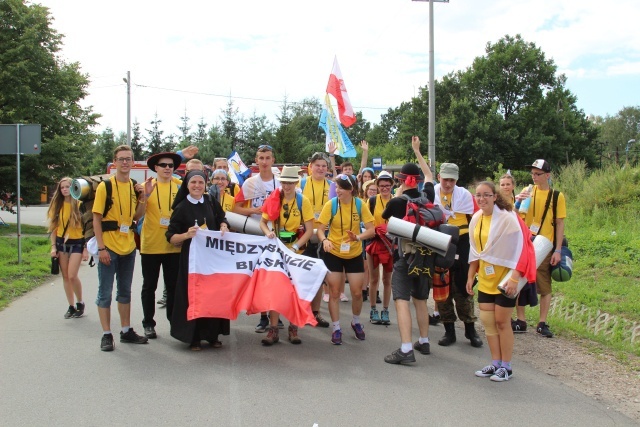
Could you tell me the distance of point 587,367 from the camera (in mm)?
5883

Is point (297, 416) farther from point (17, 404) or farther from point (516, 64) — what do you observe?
point (516, 64)

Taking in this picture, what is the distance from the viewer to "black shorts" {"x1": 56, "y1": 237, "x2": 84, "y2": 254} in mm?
7984

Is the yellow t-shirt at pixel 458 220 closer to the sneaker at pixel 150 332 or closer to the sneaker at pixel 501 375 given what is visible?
the sneaker at pixel 501 375

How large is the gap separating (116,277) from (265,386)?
2.26 meters

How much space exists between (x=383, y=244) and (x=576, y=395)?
127 inches

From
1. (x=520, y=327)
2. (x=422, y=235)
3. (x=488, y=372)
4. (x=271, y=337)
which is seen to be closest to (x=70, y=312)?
(x=271, y=337)

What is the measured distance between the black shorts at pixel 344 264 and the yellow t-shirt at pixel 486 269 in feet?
5.19

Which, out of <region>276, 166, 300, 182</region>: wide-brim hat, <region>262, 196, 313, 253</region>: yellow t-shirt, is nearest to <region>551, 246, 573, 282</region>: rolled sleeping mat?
<region>262, 196, 313, 253</region>: yellow t-shirt

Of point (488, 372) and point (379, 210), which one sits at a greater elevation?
point (379, 210)

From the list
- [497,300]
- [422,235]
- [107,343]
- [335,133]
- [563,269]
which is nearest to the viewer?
[497,300]

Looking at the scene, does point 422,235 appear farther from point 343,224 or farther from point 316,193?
point 316,193

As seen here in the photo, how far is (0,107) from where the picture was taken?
19.6m

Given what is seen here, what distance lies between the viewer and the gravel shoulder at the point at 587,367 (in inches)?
198

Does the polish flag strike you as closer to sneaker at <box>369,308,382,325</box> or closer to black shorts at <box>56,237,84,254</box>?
sneaker at <box>369,308,382,325</box>
